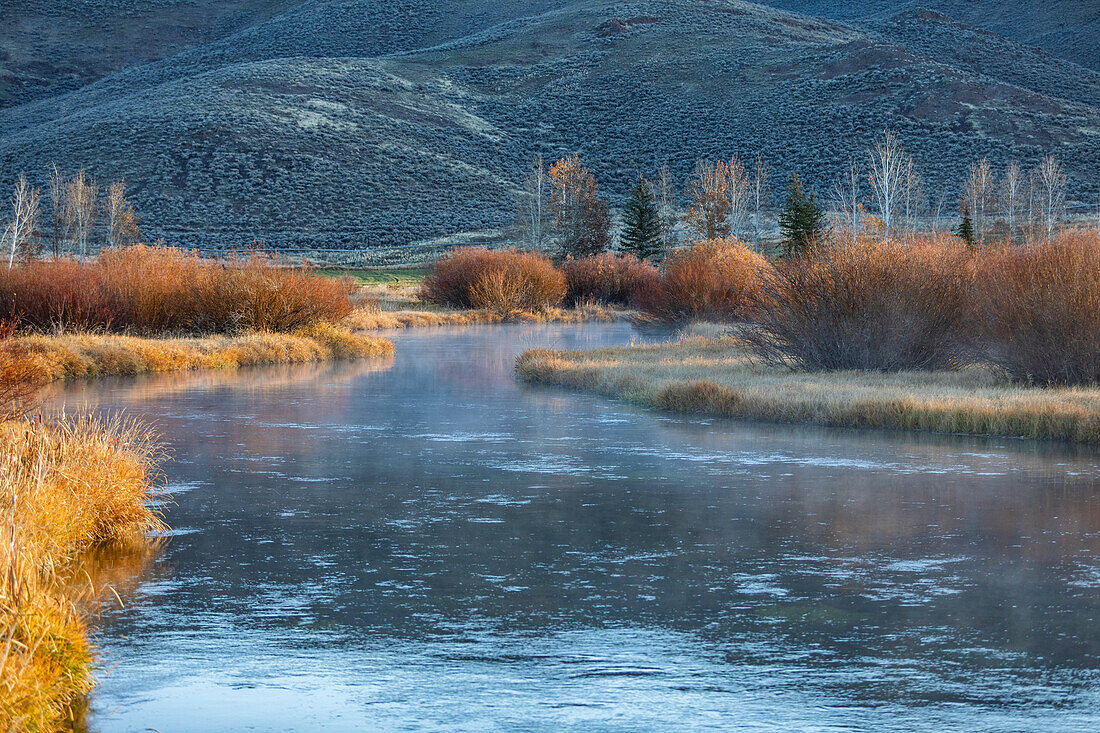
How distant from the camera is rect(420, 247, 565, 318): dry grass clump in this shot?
51.9 meters

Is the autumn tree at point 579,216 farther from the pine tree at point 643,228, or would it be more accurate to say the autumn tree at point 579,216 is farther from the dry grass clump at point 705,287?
the dry grass clump at point 705,287

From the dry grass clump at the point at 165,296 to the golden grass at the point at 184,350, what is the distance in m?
0.83

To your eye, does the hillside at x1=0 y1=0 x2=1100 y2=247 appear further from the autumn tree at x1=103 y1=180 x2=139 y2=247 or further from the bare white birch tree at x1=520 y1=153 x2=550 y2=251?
the bare white birch tree at x1=520 y1=153 x2=550 y2=251

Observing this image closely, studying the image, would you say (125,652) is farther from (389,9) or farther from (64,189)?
(389,9)

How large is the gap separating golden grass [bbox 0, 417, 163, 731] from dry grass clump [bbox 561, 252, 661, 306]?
45.0 metres

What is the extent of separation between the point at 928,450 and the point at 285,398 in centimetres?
1184

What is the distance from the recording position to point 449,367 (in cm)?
2991

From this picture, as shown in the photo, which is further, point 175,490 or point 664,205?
point 664,205

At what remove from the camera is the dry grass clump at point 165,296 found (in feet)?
102

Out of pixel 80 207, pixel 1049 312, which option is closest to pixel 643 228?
pixel 80 207

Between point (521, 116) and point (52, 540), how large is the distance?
107 metres

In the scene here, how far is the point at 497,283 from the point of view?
5131 cm

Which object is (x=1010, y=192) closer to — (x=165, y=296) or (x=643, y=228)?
(x=643, y=228)

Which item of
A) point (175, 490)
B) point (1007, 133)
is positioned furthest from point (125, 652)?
point (1007, 133)
